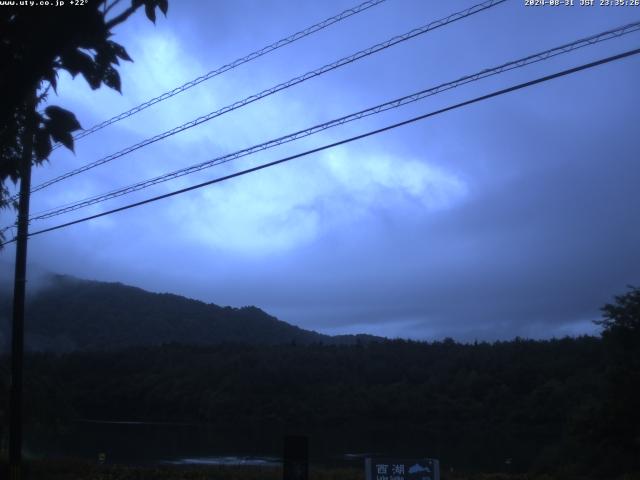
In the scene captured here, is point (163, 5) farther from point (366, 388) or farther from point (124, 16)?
point (366, 388)

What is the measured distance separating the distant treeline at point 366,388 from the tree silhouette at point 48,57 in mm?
54683

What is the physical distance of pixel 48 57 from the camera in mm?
4656

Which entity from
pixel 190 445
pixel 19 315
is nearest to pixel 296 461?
pixel 19 315

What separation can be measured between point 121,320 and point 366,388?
266 ft

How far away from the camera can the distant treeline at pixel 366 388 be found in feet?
268

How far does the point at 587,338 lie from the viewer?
9969 cm

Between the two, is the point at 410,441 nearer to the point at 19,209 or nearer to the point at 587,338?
the point at 587,338

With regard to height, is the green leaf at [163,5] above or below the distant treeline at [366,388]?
above

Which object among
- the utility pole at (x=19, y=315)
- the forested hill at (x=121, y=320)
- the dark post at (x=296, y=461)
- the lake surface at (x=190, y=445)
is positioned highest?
the forested hill at (x=121, y=320)

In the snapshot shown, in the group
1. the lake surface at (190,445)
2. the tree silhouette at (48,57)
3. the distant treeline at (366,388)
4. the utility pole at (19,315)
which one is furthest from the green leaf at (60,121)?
the distant treeline at (366,388)

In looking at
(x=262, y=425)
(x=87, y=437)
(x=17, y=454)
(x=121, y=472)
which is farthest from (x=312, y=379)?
(x=17, y=454)

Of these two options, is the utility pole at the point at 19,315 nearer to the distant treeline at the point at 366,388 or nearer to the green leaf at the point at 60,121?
the green leaf at the point at 60,121

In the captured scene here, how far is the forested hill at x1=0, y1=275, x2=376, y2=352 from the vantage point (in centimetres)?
13062

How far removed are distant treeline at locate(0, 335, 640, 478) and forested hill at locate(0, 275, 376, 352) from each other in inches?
613
